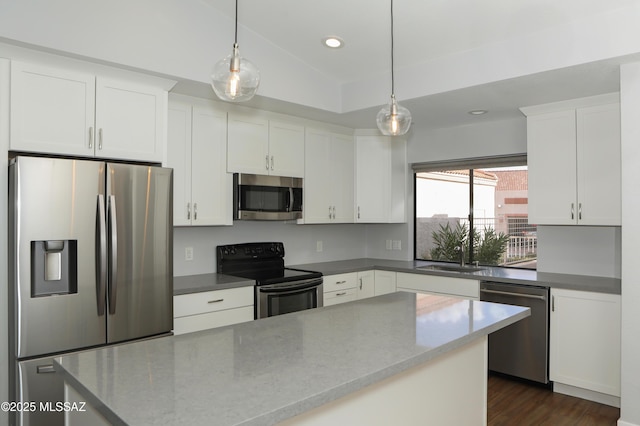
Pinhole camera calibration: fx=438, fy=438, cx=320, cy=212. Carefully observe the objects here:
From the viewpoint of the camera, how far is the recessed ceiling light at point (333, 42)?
338cm

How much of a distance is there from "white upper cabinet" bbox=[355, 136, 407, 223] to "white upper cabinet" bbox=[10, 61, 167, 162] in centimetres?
238

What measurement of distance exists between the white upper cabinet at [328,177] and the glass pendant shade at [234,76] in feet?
7.78

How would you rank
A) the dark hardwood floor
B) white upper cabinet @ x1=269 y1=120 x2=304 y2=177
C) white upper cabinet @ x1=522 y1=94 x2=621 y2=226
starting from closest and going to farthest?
1. the dark hardwood floor
2. white upper cabinet @ x1=522 y1=94 x2=621 y2=226
3. white upper cabinet @ x1=269 y1=120 x2=304 y2=177

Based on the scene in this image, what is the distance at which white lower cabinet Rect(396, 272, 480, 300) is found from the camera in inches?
153

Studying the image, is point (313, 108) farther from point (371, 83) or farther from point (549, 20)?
point (549, 20)

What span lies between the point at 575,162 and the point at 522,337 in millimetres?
1493

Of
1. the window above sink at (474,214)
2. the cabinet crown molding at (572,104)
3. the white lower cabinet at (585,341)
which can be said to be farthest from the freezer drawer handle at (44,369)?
the cabinet crown molding at (572,104)

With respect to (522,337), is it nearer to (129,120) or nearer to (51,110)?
(129,120)

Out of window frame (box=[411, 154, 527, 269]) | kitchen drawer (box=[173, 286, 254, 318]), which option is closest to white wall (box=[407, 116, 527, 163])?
window frame (box=[411, 154, 527, 269])

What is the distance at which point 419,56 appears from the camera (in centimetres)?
345

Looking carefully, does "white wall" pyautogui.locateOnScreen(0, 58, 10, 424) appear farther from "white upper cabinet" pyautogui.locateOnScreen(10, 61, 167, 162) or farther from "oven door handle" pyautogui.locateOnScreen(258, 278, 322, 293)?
"oven door handle" pyautogui.locateOnScreen(258, 278, 322, 293)

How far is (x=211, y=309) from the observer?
327cm

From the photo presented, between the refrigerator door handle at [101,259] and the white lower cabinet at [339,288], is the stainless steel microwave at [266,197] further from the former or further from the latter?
the refrigerator door handle at [101,259]

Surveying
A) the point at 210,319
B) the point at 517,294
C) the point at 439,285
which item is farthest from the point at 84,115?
the point at 517,294
